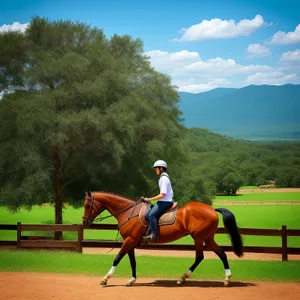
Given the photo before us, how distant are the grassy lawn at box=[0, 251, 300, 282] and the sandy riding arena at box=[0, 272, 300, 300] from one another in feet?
2.52

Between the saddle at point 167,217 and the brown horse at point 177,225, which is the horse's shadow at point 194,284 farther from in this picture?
the saddle at point 167,217

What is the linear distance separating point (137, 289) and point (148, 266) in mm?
3045

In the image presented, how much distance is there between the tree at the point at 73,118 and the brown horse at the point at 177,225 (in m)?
A: 8.52

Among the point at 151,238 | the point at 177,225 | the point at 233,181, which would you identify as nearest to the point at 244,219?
the point at 233,181

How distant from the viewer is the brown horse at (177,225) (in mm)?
9773

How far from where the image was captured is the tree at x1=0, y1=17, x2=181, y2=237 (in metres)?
18.8

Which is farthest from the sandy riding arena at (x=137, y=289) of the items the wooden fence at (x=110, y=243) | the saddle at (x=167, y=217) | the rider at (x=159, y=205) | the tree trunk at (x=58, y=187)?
the tree trunk at (x=58, y=187)

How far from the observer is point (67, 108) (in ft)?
65.1

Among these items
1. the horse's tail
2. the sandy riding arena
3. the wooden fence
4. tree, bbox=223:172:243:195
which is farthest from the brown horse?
tree, bbox=223:172:243:195

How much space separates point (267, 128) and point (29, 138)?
13779cm

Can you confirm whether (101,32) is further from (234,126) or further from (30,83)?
(234,126)

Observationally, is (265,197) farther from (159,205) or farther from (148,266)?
(159,205)

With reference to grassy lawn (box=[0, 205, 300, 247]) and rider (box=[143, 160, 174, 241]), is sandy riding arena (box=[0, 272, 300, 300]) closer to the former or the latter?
rider (box=[143, 160, 174, 241])

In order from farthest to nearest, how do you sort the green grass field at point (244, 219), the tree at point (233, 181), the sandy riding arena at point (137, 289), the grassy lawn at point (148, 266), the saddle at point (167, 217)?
the tree at point (233, 181) < the green grass field at point (244, 219) < the grassy lawn at point (148, 266) < the saddle at point (167, 217) < the sandy riding arena at point (137, 289)
